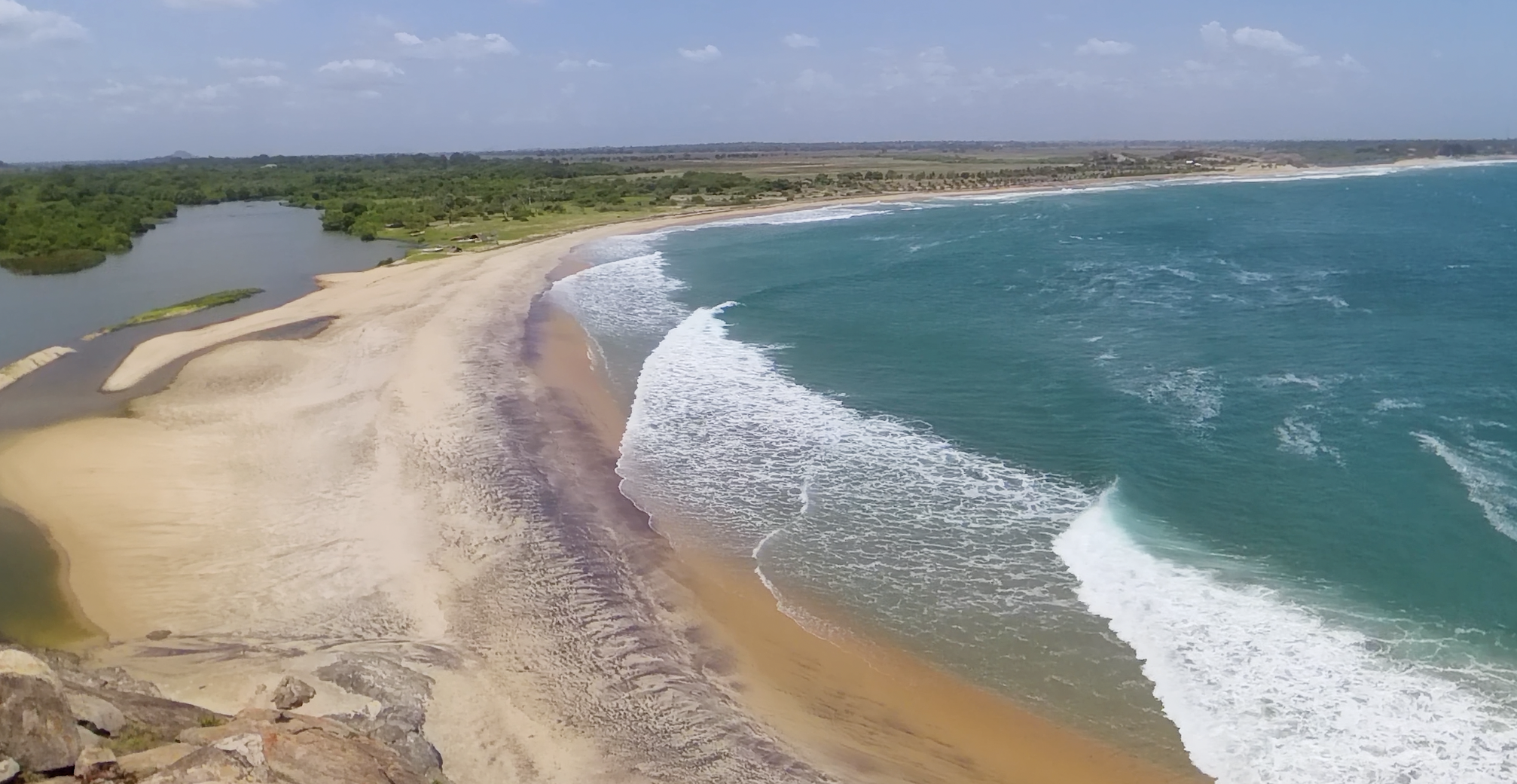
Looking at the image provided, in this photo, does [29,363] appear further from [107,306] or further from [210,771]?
[210,771]

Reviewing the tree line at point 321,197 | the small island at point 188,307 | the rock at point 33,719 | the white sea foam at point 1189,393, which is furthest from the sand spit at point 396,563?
the tree line at point 321,197

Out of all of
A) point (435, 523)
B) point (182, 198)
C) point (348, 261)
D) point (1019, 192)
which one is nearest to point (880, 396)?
point (435, 523)

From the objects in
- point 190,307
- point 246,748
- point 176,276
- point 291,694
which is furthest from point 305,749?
point 176,276

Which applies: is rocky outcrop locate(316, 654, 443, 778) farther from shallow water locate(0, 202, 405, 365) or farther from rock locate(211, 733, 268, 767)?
shallow water locate(0, 202, 405, 365)

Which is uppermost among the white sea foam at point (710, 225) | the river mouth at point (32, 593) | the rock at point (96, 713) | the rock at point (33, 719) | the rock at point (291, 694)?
the white sea foam at point (710, 225)

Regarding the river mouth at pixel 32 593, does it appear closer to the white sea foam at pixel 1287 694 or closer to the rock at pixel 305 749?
the rock at pixel 305 749
